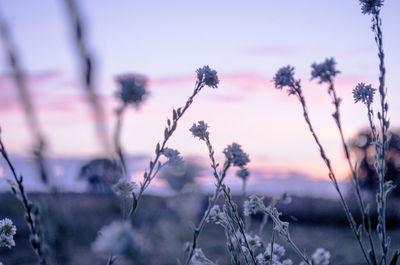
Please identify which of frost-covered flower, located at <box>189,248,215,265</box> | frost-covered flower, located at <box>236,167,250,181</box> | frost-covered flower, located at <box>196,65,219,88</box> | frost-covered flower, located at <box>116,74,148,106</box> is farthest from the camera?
frost-covered flower, located at <box>236,167,250,181</box>

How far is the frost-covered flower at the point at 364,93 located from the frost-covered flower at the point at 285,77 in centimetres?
58

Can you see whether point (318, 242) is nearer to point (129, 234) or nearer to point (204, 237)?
point (204, 237)

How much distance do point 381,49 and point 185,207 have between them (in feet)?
16.3

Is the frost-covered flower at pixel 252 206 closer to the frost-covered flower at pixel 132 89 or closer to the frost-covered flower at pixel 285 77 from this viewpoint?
the frost-covered flower at pixel 285 77

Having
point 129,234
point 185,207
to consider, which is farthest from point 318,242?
point 129,234

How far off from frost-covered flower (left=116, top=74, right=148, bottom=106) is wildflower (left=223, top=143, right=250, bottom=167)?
23.2 inches

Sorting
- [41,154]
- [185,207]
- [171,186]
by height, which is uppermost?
[171,186]

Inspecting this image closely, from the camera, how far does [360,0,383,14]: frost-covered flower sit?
113 inches

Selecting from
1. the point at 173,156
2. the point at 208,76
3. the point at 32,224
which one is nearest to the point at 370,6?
the point at 208,76

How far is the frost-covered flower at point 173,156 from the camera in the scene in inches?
96.8

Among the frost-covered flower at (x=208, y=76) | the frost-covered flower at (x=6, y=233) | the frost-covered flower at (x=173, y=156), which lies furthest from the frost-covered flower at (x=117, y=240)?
the frost-covered flower at (x=6, y=233)

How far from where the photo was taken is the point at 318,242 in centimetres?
1278

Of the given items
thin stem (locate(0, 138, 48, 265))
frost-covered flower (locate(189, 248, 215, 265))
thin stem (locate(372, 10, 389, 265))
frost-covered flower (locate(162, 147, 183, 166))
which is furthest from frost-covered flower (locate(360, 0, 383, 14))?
thin stem (locate(0, 138, 48, 265))

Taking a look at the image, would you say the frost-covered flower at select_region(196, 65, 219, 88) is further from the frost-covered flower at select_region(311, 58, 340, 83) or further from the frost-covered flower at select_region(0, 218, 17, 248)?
the frost-covered flower at select_region(0, 218, 17, 248)
